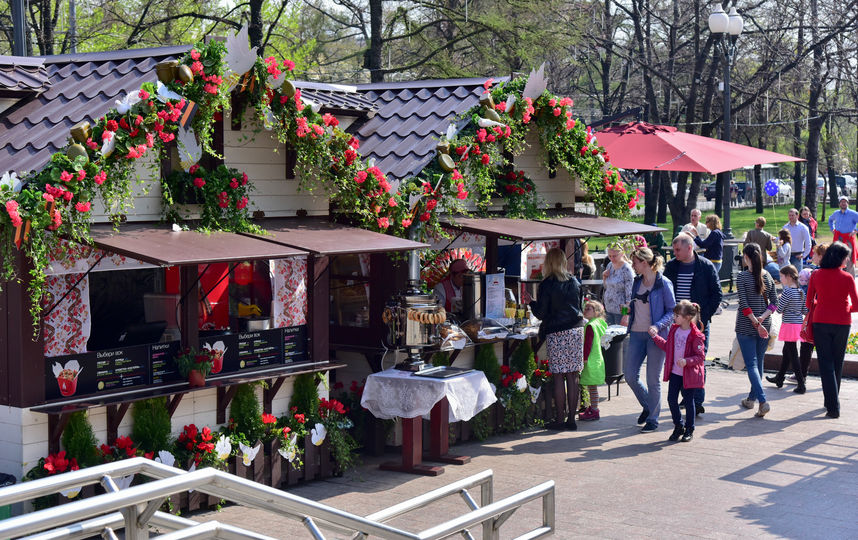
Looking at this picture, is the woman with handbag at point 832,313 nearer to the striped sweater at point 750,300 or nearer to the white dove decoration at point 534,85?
the striped sweater at point 750,300

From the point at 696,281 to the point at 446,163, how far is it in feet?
10.5

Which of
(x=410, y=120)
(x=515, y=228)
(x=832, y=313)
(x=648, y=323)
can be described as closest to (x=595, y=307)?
(x=648, y=323)

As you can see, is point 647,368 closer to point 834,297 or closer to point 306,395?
point 834,297

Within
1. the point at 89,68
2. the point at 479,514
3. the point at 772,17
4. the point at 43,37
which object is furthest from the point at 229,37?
the point at 772,17

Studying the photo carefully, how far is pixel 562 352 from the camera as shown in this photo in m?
10.4

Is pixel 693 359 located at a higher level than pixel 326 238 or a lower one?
lower

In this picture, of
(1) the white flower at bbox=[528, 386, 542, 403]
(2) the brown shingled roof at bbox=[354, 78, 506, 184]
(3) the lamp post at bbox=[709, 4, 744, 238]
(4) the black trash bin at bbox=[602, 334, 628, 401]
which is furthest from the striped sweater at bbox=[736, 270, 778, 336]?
(3) the lamp post at bbox=[709, 4, 744, 238]

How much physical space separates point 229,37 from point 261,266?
197 cm

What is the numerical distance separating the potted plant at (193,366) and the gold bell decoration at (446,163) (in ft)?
8.88

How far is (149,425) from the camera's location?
24.7ft

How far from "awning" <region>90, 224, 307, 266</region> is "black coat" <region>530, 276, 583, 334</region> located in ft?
10.9

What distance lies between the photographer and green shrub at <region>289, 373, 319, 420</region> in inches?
345

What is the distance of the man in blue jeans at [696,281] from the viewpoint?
1089 centimetres

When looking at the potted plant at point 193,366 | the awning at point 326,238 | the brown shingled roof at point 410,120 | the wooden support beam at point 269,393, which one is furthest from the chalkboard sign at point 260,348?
the brown shingled roof at point 410,120
